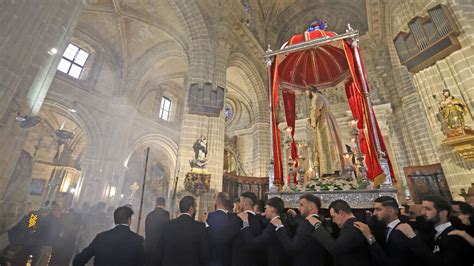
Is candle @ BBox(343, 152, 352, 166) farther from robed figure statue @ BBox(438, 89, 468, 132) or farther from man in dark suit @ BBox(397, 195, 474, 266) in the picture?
man in dark suit @ BBox(397, 195, 474, 266)

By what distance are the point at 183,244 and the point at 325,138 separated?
4.68 metres

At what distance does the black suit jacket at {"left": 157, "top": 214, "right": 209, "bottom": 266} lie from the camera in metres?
2.14

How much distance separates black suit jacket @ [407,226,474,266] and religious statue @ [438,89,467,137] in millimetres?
3982

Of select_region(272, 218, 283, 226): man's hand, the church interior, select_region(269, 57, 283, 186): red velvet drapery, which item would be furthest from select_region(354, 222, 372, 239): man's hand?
select_region(269, 57, 283, 186): red velvet drapery

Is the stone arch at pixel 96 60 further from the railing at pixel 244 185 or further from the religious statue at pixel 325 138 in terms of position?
the religious statue at pixel 325 138

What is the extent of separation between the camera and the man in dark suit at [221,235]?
2.36m

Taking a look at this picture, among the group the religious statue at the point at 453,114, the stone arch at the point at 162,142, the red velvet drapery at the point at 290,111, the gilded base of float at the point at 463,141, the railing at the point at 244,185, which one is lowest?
the railing at the point at 244,185

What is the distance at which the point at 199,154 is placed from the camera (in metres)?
7.23

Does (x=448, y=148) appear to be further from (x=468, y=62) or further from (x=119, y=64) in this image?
(x=119, y=64)

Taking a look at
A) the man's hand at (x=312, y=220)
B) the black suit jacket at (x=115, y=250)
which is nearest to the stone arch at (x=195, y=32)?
the black suit jacket at (x=115, y=250)

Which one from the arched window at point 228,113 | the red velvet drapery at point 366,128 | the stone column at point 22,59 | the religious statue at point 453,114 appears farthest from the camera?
the arched window at point 228,113

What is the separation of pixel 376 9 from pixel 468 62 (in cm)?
560

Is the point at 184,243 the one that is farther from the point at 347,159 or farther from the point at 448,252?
the point at 347,159

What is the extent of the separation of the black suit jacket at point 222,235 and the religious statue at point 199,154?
4666mm
